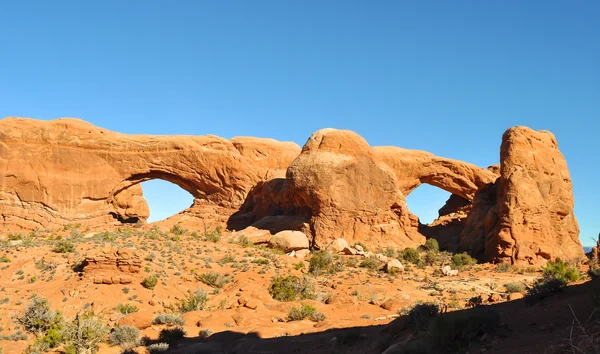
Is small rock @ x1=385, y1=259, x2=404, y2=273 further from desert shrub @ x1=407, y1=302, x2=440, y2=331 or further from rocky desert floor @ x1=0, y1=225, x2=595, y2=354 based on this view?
desert shrub @ x1=407, y1=302, x2=440, y2=331

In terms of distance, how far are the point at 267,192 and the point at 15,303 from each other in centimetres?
1902

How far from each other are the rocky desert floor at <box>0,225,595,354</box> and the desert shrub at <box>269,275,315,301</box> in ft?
0.17

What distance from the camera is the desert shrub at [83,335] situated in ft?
37.0

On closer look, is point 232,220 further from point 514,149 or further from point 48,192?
point 514,149

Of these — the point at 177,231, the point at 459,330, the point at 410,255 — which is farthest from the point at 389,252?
the point at 459,330

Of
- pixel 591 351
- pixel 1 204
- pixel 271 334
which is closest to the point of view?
pixel 591 351

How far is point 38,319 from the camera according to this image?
13.7 m

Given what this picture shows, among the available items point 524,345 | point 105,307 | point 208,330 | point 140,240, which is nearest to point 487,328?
point 524,345

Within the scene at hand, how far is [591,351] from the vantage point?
16.3ft

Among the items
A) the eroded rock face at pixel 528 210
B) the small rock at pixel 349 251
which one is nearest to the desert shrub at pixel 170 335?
the small rock at pixel 349 251

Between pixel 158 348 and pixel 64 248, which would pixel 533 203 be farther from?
pixel 64 248

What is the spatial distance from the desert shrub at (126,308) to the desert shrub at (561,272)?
38.9 feet

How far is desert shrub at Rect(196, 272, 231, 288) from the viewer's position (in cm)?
1967

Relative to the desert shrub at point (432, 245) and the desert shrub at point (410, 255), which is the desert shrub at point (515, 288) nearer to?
the desert shrub at point (410, 255)
